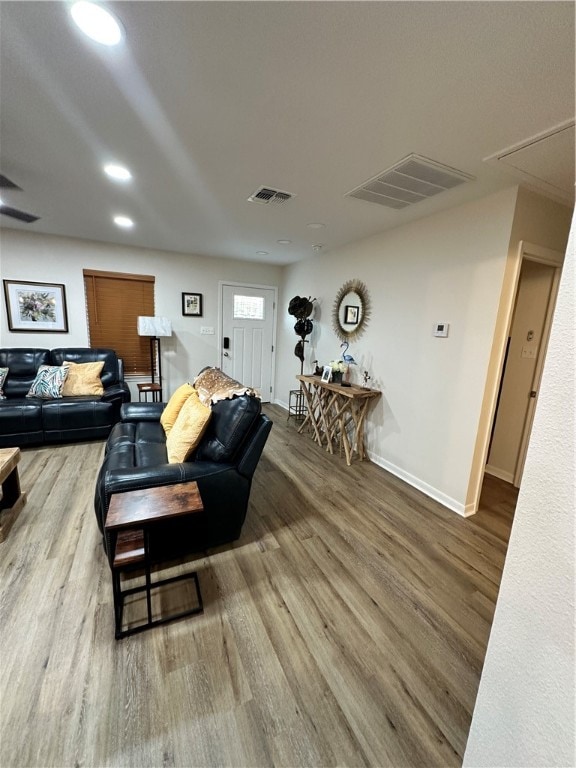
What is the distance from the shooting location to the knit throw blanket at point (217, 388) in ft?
7.08

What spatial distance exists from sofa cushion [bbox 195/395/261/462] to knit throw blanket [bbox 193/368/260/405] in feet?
0.27

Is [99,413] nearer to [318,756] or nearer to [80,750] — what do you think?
[80,750]

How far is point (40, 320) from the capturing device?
4.10 meters

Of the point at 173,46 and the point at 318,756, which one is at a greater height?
the point at 173,46

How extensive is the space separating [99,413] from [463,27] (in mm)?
4020

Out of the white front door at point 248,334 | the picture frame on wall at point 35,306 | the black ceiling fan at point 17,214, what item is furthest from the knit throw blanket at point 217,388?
the picture frame on wall at point 35,306

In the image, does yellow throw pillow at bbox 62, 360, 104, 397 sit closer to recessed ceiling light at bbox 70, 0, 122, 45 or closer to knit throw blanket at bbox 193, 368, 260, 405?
knit throw blanket at bbox 193, 368, 260, 405

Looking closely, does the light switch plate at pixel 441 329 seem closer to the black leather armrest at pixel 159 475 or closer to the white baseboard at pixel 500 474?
the white baseboard at pixel 500 474

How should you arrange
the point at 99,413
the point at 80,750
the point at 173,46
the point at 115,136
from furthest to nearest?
the point at 99,413, the point at 115,136, the point at 173,46, the point at 80,750

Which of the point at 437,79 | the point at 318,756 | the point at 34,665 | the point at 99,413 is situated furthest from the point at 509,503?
the point at 99,413

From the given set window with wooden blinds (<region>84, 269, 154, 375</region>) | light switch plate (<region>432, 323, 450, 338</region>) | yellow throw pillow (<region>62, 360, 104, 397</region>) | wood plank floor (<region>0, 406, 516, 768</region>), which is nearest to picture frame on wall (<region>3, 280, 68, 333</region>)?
window with wooden blinds (<region>84, 269, 154, 375</region>)

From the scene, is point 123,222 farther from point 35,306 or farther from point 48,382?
point 48,382

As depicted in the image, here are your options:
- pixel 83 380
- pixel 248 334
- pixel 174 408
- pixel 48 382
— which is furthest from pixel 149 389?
pixel 174 408

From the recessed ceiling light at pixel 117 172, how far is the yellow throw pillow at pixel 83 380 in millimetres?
2330
